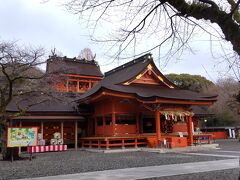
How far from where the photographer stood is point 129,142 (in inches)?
902

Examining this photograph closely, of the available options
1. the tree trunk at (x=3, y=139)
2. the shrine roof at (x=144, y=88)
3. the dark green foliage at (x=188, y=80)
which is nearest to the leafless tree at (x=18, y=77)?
the tree trunk at (x=3, y=139)

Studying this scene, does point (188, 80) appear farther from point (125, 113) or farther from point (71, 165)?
point (71, 165)

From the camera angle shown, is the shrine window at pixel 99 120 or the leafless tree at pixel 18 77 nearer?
the leafless tree at pixel 18 77

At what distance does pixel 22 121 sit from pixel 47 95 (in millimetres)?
6442

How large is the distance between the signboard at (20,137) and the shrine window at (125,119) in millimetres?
8372

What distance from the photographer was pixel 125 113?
22984 millimetres

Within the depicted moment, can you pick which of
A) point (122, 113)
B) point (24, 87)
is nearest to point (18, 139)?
point (24, 87)

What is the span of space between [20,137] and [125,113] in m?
9.20

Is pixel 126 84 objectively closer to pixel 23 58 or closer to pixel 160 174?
pixel 23 58

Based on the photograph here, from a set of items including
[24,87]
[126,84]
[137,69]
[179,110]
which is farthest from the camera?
[137,69]

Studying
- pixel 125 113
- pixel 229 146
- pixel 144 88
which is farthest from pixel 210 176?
pixel 229 146

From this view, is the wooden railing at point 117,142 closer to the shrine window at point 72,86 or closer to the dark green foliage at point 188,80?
the shrine window at point 72,86

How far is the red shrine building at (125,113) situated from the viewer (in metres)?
21.3

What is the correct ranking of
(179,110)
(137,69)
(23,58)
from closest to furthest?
(23,58) < (179,110) < (137,69)
